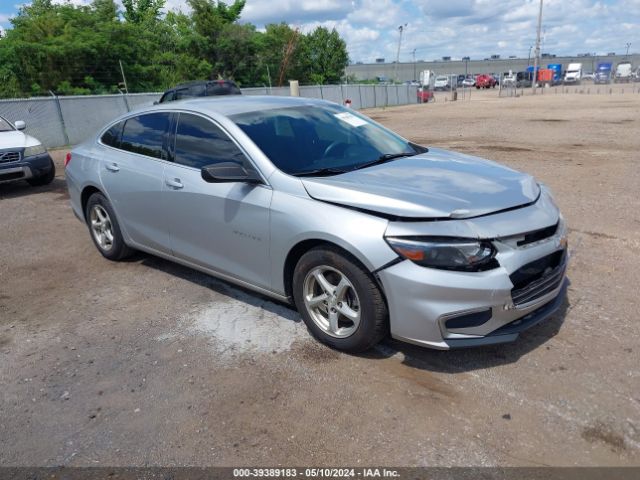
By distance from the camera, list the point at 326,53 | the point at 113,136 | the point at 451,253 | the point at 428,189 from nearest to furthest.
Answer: the point at 451,253 → the point at 428,189 → the point at 113,136 → the point at 326,53

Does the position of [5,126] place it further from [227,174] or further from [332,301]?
[332,301]

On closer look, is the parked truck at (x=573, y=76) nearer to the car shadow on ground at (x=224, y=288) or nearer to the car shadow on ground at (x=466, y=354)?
the car shadow on ground at (x=224, y=288)

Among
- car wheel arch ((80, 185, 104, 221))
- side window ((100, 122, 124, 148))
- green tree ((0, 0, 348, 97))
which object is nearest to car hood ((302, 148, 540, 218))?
side window ((100, 122, 124, 148))

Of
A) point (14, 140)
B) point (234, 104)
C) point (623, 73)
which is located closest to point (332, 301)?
point (234, 104)

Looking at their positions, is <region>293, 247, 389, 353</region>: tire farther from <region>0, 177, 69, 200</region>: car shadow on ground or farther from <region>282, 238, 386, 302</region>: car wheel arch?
<region>0, 177, 69, 200</region>: car shadow on ground

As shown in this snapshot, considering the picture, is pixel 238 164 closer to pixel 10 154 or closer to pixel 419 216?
pixel 419 216

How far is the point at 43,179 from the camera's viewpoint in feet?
32.8

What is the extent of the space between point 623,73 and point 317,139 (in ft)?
274

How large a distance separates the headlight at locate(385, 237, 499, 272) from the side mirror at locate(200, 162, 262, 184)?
127cm

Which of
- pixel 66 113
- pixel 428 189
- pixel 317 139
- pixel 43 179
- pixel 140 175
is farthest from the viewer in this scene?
pixel 66 113

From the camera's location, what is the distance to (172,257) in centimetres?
459

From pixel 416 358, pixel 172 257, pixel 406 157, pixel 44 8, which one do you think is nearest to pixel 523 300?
pixel 416 358

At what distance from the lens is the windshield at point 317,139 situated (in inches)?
150

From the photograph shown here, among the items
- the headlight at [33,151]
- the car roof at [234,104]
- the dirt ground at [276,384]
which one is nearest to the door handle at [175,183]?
the car roof at [234,104]
